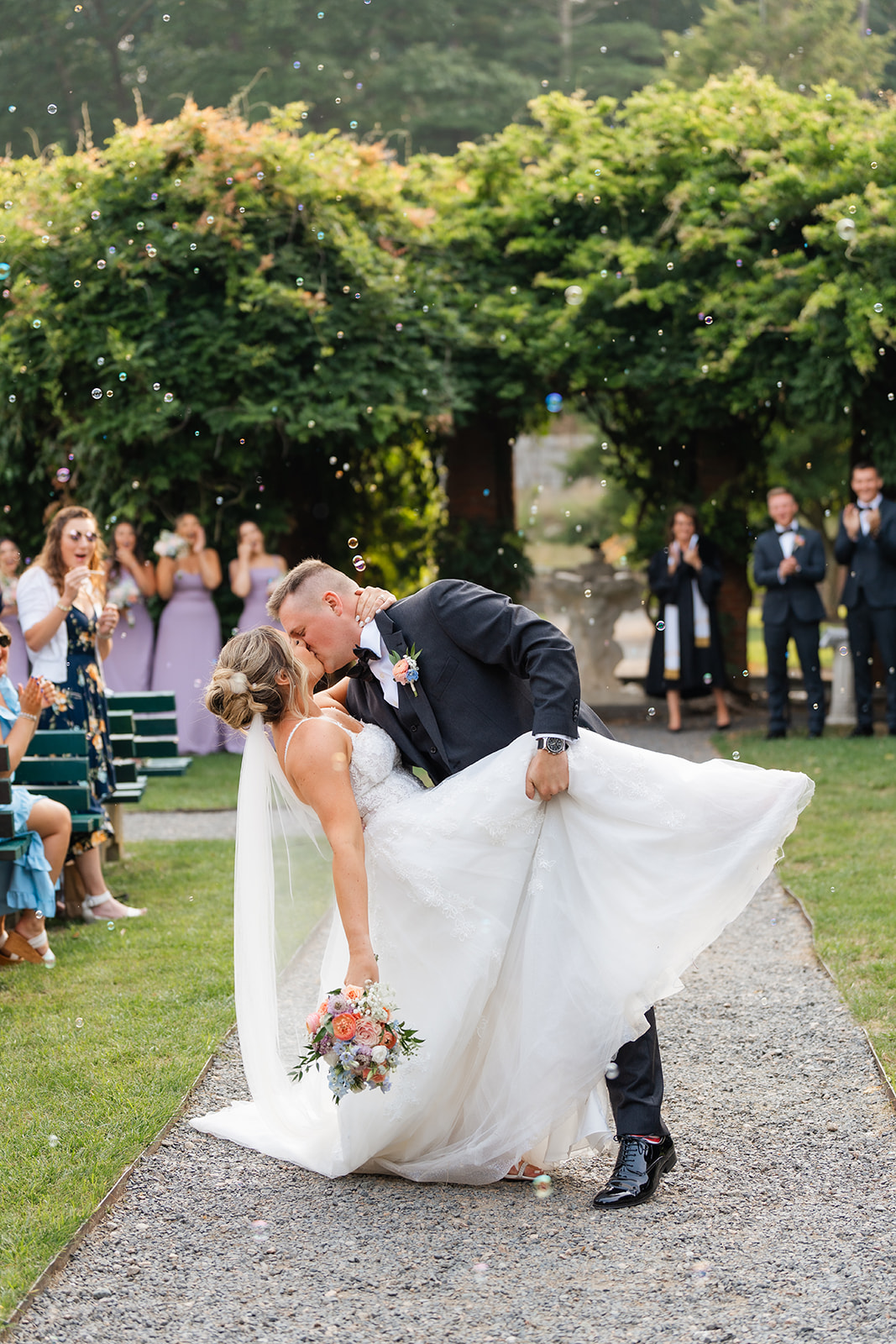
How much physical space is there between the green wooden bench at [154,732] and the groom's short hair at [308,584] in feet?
14.1

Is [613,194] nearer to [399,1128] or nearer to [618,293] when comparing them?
[618,293]

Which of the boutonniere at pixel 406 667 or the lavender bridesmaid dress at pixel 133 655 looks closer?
the boutonniere at pixel 406 667

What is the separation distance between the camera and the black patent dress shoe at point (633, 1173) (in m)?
3.38

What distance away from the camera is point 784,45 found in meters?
25.3

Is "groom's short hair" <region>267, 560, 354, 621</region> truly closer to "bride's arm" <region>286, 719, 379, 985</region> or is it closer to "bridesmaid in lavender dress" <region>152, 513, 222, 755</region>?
"bride's arm" <region>286, 719, 379, 985</region>

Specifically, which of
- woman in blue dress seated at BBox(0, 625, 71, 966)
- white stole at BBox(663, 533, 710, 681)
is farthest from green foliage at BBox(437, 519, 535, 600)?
woman in blue dress seated at BBox(0, 625, 71, 966)

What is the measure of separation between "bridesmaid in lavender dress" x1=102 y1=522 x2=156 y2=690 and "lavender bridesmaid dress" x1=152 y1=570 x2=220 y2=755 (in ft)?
0.54

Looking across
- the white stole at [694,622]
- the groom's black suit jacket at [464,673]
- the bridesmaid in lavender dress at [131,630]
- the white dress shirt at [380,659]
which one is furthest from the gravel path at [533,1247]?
the bridesmaid in lavender dress at [131,630]

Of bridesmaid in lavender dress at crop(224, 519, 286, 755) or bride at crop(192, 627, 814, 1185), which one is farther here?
bridesmaid in lavender dress at crop(224, 519, 286, 755)

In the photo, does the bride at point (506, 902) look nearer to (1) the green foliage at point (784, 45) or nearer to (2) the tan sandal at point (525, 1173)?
(2) the tan sandal at point (525, 1173)

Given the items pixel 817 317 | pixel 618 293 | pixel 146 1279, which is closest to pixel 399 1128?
pixel 146 1279

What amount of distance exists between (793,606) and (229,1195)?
28.9ft

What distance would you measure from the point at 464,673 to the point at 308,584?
1.62 feet

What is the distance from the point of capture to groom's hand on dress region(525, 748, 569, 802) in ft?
11.3
